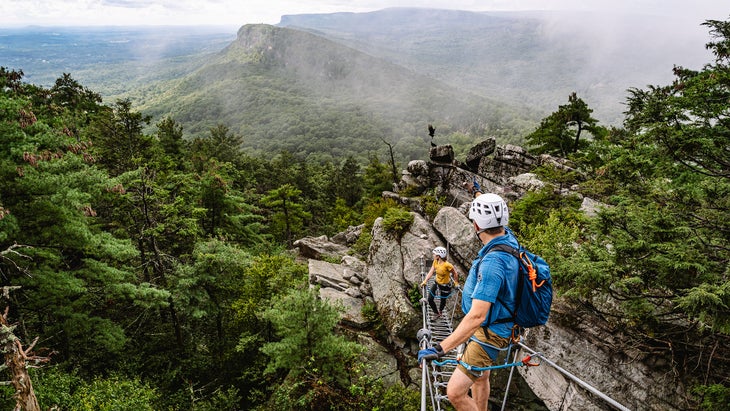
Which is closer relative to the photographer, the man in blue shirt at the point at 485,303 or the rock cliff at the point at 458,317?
the man in blue shirt at the point at 485,303

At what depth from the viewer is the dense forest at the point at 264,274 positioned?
7461mm

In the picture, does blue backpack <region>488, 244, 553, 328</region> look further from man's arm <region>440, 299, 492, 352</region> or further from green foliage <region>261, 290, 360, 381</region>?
green foliage <region>261, 290, 360, 381</region>

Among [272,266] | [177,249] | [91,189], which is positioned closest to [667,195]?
[272,266]

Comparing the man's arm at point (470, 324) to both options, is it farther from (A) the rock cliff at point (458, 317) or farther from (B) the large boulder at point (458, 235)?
(B) the large boulder at point (458, 235)

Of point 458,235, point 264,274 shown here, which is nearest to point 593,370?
point 458,235

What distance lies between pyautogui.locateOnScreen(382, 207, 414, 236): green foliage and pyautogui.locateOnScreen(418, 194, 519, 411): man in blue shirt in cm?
1095

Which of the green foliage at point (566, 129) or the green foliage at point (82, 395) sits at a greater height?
the green foliage at point (566, 129)

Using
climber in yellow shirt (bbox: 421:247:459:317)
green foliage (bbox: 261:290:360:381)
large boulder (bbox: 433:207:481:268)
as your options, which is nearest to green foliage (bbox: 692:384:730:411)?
climber in yellow shirt (bbox: 421:247:459:317)

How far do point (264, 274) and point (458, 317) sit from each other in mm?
9636

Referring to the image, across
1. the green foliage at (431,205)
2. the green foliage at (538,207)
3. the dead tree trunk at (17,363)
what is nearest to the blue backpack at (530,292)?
the dead tree trunk at (17,363)

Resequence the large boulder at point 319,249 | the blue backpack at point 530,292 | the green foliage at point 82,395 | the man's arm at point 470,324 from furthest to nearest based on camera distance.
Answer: the large boulder at point 319,249, the green foliage at point 82,395, the blue backpack at point 530,292, the man's arm at point 470,324

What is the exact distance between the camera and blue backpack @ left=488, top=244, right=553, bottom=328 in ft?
11.9

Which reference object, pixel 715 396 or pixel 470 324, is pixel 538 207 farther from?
pixel 470 324

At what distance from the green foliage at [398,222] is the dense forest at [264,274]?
3.80 m
